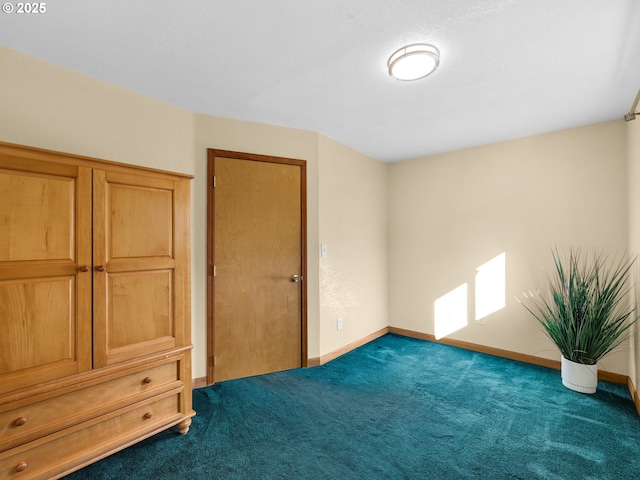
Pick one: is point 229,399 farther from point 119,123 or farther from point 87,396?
point 119,123

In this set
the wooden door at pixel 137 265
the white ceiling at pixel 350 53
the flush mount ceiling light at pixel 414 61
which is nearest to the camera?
the white ceiling at pixel 350 53

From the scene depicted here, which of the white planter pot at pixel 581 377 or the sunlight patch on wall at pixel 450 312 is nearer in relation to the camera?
the white planter pot at pixel 581 377

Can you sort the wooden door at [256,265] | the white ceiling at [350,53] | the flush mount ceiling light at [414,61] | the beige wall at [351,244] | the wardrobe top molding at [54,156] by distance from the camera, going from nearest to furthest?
1. the wardrobe top molding at [54,156]
2. the white ceiling at [350,53]
3. the flush mount ceiling light at [414,61]
4. the wooden door at [256,265]
5. the beige wall at [351,244]

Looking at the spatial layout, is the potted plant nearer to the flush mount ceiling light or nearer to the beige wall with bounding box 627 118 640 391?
the beige wall with bounding box 627 118 640 391

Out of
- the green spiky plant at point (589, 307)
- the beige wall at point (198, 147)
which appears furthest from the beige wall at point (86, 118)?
the green spiky plant at point (589, 307)

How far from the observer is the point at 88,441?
1640 mm

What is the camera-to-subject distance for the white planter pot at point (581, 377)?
259 cm

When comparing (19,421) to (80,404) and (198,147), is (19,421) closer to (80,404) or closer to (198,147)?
(80,404)

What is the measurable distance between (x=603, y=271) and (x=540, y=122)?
153 centimetres

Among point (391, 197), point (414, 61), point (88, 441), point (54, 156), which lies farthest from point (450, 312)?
point (54, 156)

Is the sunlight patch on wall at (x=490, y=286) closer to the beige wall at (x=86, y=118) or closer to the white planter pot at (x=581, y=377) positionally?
the white planter pot at (x=581, y=377)

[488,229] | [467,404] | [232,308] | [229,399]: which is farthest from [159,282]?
[488,229]

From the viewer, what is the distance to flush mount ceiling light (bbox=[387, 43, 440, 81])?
181cm

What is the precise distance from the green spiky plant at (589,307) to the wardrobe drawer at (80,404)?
10.4 feet
